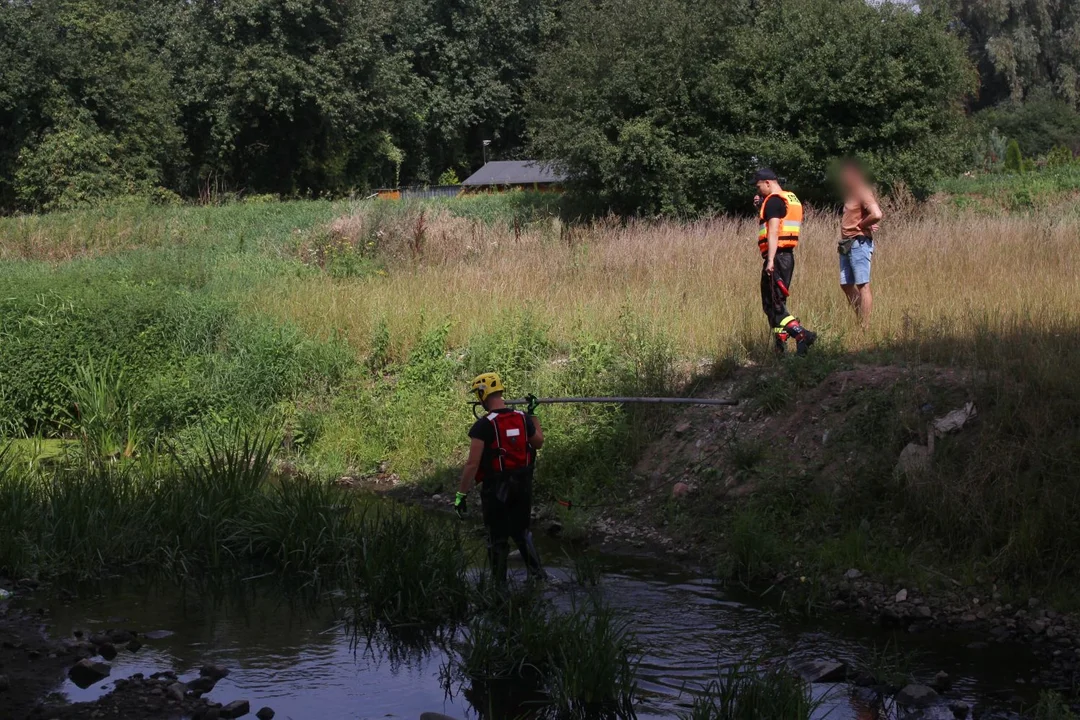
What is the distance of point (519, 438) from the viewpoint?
27.2 ft

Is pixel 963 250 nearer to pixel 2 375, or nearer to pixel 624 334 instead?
pixel 624 334

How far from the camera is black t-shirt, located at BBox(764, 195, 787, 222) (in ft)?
37.3

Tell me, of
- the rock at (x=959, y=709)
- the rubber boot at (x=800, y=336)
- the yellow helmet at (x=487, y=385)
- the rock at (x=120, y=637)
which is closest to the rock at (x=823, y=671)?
the rock at (x=959, y=709)

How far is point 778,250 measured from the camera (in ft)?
37.8

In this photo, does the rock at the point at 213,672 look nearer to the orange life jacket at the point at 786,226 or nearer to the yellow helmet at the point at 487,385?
the yellow helmet at the point at 487,385

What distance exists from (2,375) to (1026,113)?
48263mm

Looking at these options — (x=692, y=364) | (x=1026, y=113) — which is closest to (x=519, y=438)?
(x=692, y=364)

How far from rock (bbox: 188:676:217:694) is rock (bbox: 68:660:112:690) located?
564mm

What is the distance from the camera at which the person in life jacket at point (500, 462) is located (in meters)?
8.25

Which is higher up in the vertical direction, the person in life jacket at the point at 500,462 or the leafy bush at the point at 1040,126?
the leafy bush at the point at 1040,126

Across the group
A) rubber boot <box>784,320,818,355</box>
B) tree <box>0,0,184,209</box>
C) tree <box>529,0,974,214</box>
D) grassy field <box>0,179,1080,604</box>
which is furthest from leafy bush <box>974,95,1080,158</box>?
rubber boot <box>784,320,818,355</box>

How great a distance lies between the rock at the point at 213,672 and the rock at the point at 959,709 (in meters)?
4.23

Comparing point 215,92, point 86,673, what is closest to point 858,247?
point 86,673

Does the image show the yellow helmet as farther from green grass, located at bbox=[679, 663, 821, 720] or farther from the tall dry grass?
the tall dry grass
